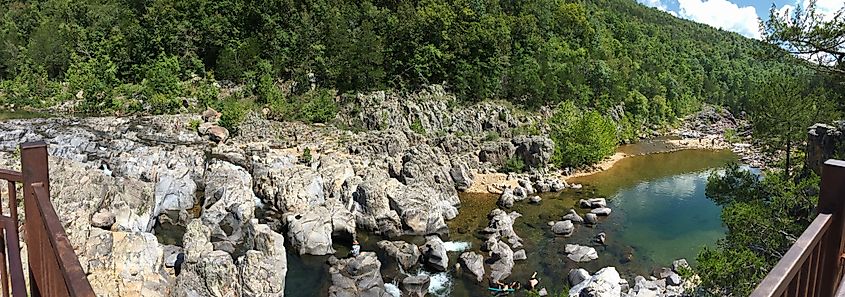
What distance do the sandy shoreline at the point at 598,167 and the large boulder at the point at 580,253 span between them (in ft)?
23.8

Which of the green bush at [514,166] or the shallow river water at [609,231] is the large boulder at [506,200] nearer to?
the shallow river water at [609,231]

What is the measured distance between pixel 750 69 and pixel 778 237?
73651mm

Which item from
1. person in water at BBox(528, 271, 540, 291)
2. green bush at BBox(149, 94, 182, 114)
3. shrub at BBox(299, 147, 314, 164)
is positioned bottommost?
person in water at BBox(528, 271, 540, 291)

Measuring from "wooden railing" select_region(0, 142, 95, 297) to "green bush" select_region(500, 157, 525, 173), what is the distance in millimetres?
26805

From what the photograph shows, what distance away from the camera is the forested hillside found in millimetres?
38219

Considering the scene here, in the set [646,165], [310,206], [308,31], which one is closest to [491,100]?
[646,165]

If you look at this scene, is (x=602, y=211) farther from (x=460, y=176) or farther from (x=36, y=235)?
(x=36, y=235)

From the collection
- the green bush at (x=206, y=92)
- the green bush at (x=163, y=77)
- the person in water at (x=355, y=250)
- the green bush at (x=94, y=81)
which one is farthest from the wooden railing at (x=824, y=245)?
the green bush at (x=94, y=81)

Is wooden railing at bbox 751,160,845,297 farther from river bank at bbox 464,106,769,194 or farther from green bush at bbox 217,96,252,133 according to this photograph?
green bush at bbox 217,96,252,133

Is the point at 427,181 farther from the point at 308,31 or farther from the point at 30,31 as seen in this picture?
the point at 30,31

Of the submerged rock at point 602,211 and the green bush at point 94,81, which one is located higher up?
the green bush at point 94,81

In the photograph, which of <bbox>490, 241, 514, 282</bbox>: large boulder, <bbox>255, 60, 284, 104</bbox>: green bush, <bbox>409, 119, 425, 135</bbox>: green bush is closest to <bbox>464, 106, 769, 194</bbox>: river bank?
<bbox>409, 119, 425, 135</bbox>: green bush

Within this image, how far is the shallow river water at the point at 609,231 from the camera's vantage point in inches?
658

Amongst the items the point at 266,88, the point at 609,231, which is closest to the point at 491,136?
the point at 609,231
